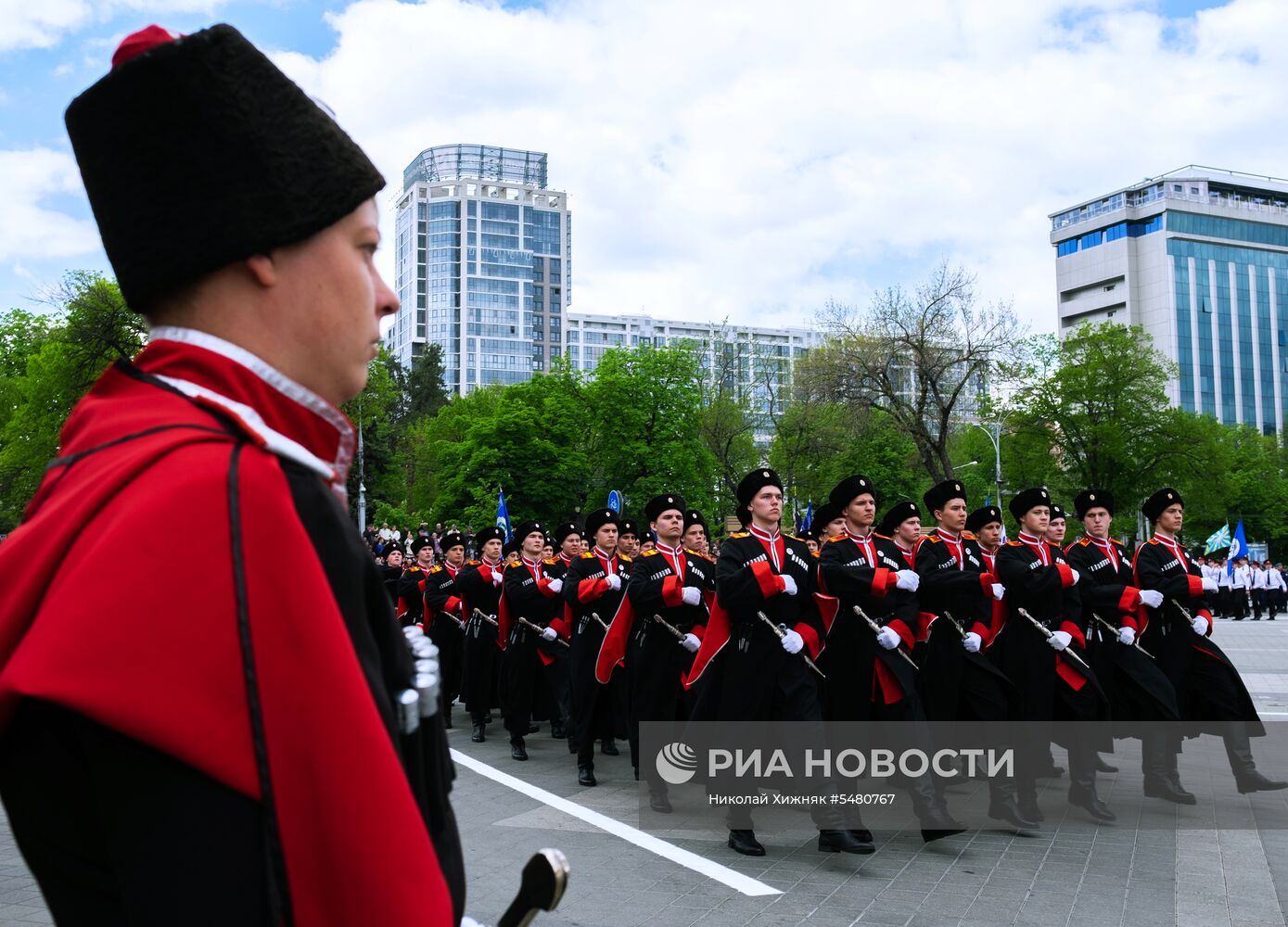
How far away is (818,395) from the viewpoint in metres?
38.8

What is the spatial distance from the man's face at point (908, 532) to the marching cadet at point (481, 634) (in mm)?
5309

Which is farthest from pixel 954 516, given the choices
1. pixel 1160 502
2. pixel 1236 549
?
pixel 1236 549

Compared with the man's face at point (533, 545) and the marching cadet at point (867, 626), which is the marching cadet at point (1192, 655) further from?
the man's face at point (533, 545)

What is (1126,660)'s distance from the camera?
9.09 m

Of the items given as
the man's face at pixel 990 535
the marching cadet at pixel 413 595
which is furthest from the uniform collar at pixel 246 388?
the marching cadet at pixel 413 595

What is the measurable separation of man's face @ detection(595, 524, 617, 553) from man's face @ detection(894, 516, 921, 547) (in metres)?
3.41

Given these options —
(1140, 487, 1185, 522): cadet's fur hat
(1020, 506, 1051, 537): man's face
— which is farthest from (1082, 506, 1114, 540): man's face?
(1020, 506, 1051, 537): man's face

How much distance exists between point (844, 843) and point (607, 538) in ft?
17.5

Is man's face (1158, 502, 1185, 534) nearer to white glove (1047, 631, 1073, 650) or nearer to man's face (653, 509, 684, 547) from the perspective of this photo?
white glove (1047, 631, 1073, 650)

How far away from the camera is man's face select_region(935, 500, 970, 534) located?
9.22m

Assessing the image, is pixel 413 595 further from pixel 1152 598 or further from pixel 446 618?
pixel 1152 598

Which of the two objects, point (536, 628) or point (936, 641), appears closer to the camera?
point (936, 641)

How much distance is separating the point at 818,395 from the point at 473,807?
31.4m

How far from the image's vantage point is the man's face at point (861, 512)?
823 cm
